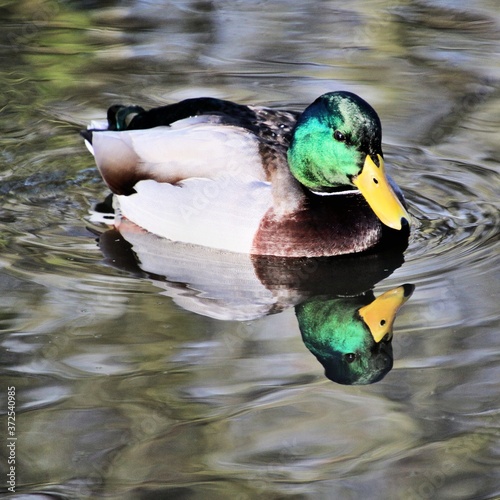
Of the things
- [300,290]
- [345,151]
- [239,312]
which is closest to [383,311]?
[300,290]

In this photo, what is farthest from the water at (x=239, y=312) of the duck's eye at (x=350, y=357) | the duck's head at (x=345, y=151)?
the duck's head at (x=345, y=151)

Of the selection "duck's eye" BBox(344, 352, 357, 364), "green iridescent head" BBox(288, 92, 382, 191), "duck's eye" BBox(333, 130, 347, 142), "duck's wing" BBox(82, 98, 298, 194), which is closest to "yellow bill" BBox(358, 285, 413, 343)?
"duck's eye" BBox(344, 352, 357, 364)

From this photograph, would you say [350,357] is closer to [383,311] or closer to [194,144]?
[383,311]

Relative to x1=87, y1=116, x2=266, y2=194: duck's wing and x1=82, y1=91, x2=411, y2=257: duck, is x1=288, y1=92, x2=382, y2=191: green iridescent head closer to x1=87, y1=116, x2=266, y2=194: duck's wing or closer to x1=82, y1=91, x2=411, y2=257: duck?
x1=82, y1=91, x2=411, y2=257: duck

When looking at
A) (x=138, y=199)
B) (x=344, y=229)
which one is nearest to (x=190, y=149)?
(x=138, y=199)

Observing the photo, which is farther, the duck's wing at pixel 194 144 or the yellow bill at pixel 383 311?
the duck's wing at pixel 194 144

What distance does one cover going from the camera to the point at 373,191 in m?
7.02

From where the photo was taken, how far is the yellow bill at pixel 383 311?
633cm

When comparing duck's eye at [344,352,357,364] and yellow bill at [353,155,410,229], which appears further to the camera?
yellow bill at [353,155,410,229]

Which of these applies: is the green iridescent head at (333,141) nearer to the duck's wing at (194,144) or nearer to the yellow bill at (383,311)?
the duck's wing at (194,144)

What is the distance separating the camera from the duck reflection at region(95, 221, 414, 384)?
6.14 meters

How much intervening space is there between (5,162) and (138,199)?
1.35 metres

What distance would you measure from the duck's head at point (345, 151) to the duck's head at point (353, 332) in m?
→ 0.59

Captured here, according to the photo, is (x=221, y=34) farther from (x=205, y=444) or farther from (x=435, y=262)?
(x=205, y=444)
